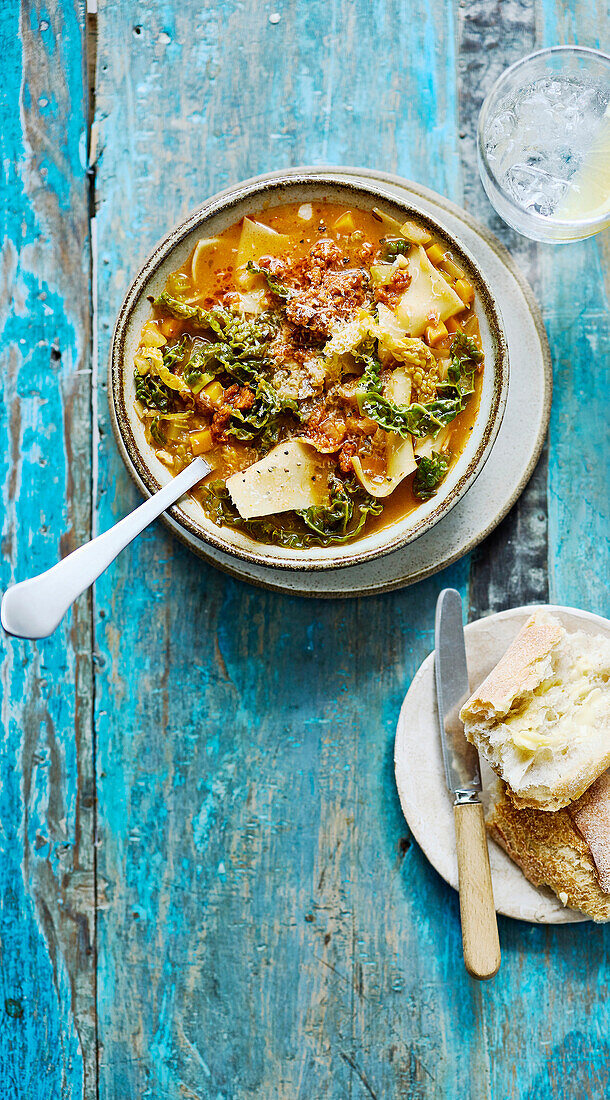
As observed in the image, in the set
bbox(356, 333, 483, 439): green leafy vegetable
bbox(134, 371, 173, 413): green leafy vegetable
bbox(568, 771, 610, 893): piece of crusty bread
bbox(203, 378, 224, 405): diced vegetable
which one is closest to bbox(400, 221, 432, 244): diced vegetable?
bbox(356, 333, 483, 439): green leafy vegetable

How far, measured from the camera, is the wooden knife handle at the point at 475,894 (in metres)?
2.25

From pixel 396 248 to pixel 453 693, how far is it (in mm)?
1176

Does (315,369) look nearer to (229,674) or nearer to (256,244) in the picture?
(256,244)

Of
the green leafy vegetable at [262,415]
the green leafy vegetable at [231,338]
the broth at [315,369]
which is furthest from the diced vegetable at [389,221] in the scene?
the green leafy vegetable at [262,415]

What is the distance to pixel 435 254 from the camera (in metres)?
2.13

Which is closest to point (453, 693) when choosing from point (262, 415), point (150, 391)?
point (262, 415)

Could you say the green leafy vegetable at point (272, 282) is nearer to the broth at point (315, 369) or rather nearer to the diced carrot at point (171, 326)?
the broth at point (315, 369)

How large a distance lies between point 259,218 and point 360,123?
0.55 metres

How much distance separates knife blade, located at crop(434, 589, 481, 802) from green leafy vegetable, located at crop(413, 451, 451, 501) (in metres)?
0.31

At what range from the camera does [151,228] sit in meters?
2.45

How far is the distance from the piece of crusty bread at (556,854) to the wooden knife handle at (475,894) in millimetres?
87

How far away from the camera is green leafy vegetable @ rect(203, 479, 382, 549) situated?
2.11 metres

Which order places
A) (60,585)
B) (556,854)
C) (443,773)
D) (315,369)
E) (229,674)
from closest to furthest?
(60,585), (315,369), (556,854), (443,773), (229,674)

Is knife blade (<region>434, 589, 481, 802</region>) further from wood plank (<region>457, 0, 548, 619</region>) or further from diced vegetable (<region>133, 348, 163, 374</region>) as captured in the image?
diced vegetable (<region>133, 348, 163, 374</region>)
